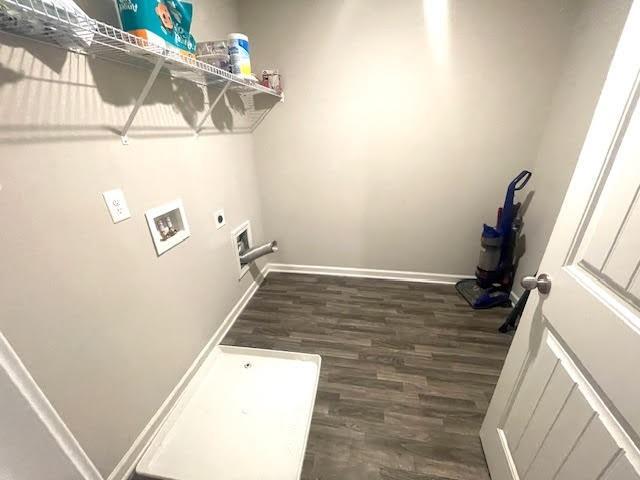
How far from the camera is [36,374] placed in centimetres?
73

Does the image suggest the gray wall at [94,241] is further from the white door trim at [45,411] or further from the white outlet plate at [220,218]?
the white outlet plate at [220,218]

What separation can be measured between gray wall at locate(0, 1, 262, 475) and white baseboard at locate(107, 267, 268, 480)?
0.13 feet

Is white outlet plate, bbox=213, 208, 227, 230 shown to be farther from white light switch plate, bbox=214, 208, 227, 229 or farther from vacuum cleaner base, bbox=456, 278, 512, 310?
vacuum cleaner base, bbox=456, 278, 512, 310

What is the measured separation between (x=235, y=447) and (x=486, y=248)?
1.97 metres

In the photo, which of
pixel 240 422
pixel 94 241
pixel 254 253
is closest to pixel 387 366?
pixel 240 422

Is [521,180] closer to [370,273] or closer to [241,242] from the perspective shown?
[370,273]

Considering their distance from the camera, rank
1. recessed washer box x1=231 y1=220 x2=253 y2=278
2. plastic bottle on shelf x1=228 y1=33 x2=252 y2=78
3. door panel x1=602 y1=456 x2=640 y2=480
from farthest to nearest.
Result: recessed washer box x1=231 y1=220 x2=253 y2=278
plastic bottle on shelf x1=228 y1=33 x2=252 y2=78
door panel x1=602 y1=456 x2=640 y2=480

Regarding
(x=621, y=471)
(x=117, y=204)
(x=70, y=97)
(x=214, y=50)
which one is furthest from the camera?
(x=214, y=50)

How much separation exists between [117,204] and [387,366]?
158cm

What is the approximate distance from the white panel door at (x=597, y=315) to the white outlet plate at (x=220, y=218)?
1628mm

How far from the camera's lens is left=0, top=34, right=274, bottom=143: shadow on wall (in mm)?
663

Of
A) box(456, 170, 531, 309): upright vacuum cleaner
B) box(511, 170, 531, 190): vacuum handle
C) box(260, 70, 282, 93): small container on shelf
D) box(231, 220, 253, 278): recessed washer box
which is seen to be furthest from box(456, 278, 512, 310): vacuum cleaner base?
box(260, 70, 282, 93): small container on shelf

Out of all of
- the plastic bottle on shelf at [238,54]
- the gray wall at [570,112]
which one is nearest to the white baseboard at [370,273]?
the gray wall at [570,112]

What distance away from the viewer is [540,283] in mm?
742
